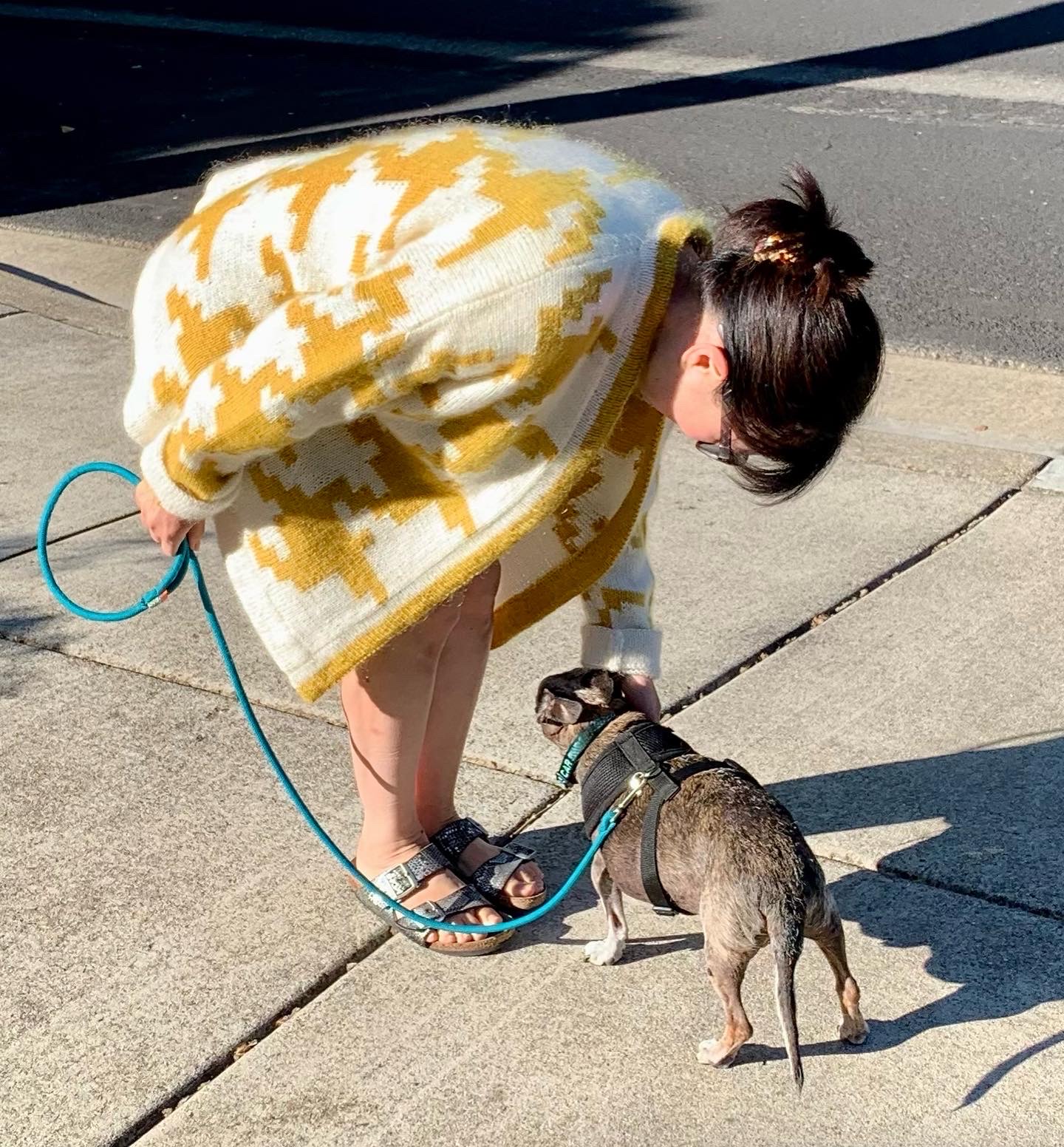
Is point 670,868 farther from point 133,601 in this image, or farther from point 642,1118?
point 133,601

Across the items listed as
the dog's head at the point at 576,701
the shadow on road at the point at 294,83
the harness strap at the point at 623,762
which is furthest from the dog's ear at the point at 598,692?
the shadow on road at the point at 294,83

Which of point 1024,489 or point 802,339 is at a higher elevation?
point 802,339

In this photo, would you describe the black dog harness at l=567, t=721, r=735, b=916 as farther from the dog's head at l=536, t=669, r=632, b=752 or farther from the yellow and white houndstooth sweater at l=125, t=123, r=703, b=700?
the yellow and white houndstooth sweater at l=125, t=123, r=703, b=700

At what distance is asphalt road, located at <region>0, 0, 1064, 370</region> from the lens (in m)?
6.95

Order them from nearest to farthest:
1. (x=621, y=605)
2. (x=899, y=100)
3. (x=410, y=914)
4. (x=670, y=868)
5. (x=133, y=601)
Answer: (x=670, y=868) → (x=410, y=914) → (x=621, y=605) → (x=133, y=601) → (x=899, y=100)

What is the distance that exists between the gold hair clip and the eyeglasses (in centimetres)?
24

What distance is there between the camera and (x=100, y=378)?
573 centimetres

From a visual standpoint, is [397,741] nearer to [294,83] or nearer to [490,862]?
[490,862]

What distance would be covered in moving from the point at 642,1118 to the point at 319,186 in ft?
5.00

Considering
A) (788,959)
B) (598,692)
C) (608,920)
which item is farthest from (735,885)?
(598,692)

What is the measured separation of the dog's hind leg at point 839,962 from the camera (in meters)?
2.41

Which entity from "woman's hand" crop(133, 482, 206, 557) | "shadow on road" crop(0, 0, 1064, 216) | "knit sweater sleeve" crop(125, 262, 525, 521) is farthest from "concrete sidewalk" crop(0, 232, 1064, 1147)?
"shadow on road" crop(0, 0, 1064, 216)

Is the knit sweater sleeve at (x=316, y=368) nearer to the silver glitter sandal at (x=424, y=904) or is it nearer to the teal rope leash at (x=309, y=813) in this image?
the teal rope leash at (x=309, y=813)

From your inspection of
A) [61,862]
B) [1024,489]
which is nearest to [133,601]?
[61,862]
